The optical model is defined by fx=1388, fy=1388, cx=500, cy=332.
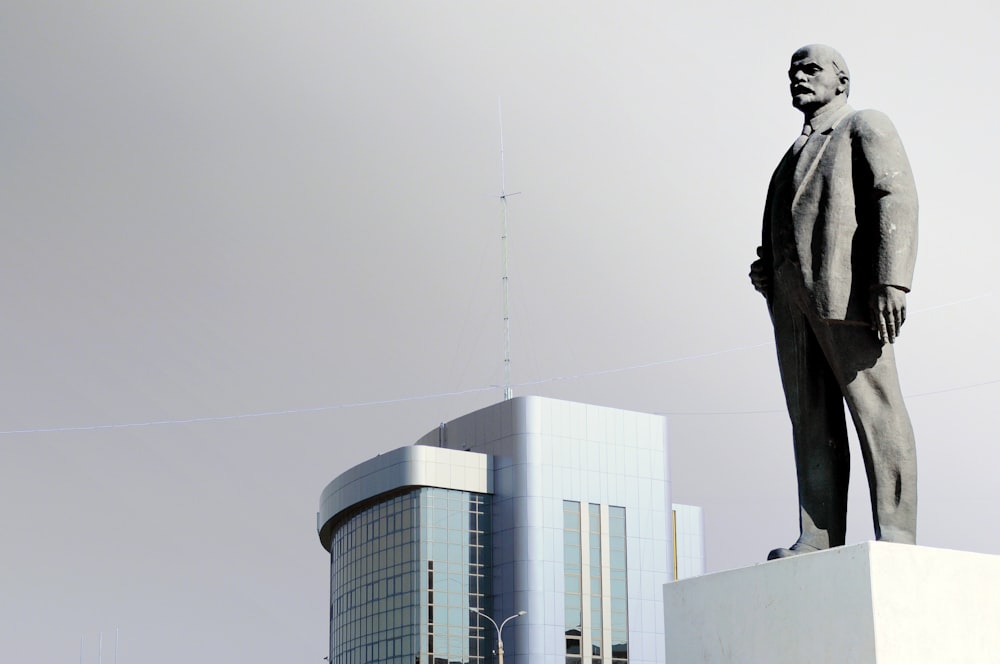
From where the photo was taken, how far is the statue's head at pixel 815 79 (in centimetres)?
757

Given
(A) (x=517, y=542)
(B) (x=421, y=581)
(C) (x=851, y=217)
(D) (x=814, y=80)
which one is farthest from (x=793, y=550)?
(A) (x=517, y=542)

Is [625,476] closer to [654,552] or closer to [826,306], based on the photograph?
[654,552]

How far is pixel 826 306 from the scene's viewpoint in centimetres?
710

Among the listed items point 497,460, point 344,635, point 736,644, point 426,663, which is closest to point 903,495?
point 736,644

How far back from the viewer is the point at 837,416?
7.50m

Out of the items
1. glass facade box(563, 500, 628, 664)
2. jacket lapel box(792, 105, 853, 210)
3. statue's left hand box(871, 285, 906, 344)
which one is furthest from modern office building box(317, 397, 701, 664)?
statue's left hand box(871, 285, 906, 344)

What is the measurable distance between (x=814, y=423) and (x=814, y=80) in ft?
6.13

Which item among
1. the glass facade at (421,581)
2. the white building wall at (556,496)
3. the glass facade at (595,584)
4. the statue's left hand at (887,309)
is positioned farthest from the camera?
the glass facade at (595,584)

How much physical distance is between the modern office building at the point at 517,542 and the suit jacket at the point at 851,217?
69.4 meters

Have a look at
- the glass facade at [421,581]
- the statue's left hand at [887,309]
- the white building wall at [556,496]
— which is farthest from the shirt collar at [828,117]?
the white building wall at [556,496]

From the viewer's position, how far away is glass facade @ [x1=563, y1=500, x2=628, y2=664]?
77625 millimetres

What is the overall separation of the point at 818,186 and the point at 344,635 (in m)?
80.3

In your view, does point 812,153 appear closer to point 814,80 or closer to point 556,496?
point 814,80

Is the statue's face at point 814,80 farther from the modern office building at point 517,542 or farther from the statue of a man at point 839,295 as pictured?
the modern office building at point 517,542
